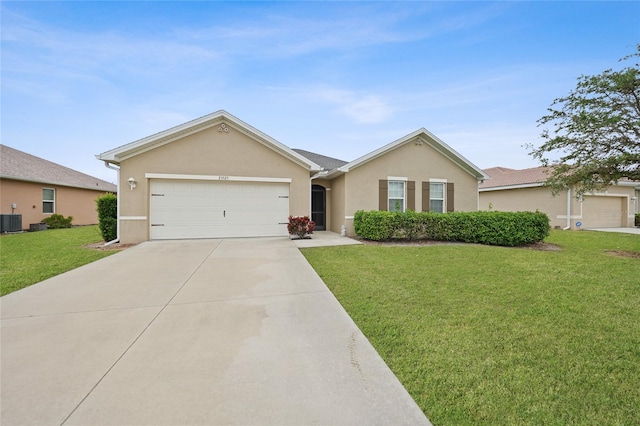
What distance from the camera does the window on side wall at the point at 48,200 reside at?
16.1 m

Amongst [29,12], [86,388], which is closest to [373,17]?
[29,12]

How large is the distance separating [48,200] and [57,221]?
1.50 meters

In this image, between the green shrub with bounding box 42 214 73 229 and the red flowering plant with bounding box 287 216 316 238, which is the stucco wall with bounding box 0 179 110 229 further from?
the red flowering plant with bounding box 287 216 316 238

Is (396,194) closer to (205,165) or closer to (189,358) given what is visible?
(205,165)

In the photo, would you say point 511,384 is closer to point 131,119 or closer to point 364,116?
point 364,116

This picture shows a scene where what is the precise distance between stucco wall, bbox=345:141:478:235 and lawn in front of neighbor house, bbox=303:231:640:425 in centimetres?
542

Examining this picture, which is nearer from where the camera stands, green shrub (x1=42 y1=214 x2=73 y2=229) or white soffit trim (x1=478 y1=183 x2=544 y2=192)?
green shrub (x1=42 y1=214 x2=73 y2=229)

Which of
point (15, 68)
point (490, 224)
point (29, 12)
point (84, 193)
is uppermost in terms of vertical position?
point (29, 12)

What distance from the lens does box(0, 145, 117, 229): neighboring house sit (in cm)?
1427

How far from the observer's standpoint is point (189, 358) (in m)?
2.67

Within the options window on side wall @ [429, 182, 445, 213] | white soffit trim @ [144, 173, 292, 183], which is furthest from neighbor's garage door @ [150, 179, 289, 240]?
window on side wall @ [429, 182, 445, 213]

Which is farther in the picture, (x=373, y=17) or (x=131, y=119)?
(x=131, y=119)

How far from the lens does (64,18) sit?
29.1 ft

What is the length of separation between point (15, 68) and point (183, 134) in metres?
6.12
